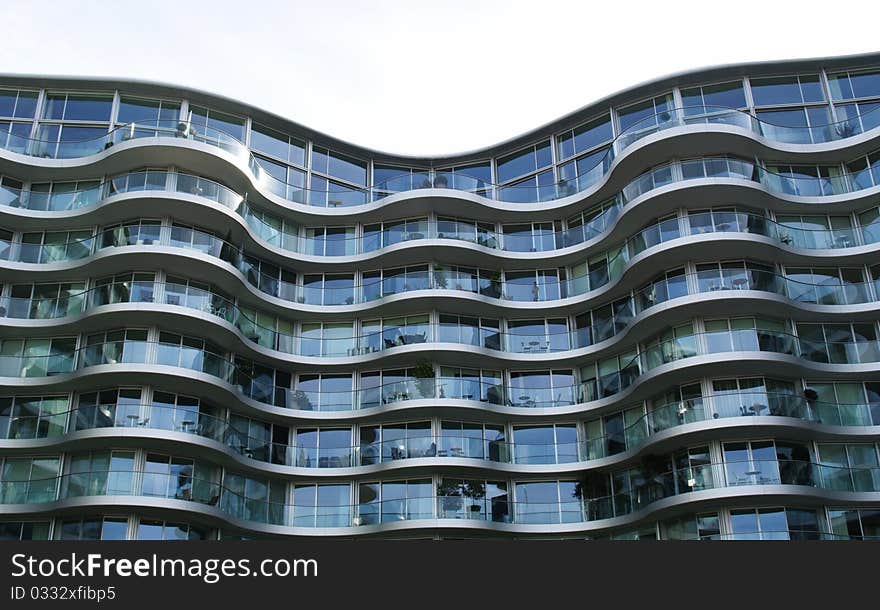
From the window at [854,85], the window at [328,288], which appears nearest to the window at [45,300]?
the window at [328,288]

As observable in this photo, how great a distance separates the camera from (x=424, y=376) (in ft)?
109

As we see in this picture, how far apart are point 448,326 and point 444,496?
22.1 feet

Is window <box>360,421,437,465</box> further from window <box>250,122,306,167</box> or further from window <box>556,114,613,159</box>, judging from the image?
window <box>556,114,613,159</box>

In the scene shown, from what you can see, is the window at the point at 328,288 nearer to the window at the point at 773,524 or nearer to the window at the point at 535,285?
the window at the point at 535,285

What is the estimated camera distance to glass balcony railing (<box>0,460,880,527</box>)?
26.8 meters

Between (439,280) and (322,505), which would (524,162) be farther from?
(322,505)

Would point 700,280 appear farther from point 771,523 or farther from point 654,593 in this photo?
point 654,593

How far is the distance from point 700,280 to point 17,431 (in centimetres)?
2318

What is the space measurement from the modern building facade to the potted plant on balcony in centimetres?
8

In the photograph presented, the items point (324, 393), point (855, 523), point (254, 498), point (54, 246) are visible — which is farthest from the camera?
point (324, 393)

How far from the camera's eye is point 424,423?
107 ft

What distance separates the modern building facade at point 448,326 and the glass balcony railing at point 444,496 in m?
0.10

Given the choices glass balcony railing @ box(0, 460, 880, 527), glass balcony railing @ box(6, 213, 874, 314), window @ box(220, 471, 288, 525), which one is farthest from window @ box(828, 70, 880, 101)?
window @ box(220, 471, 288, 525)

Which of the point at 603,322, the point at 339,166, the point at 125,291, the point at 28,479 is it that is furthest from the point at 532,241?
the point at 28,479
